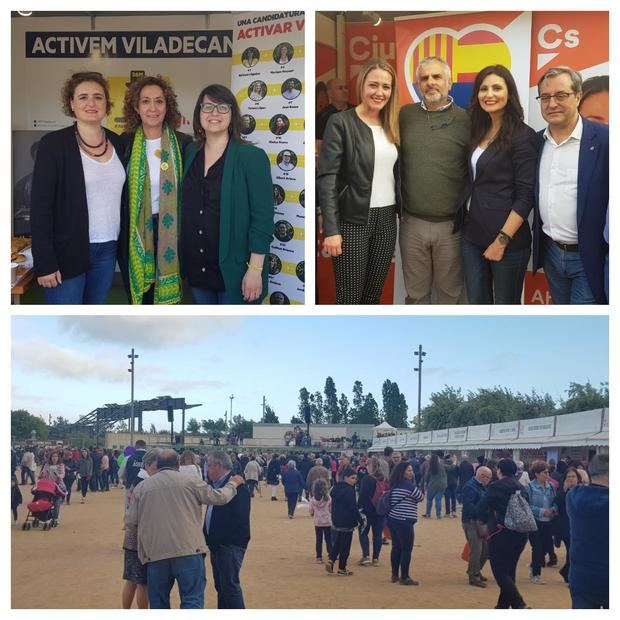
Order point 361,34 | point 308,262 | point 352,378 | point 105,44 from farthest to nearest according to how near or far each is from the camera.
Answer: point 105,44, point 361,34, point 352,378, point 308,262

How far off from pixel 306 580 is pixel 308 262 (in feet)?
5.47

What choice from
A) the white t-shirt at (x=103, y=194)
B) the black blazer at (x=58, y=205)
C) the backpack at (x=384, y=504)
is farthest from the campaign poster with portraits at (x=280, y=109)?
the backpack at (x=384, y=504)

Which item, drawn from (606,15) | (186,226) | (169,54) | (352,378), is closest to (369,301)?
(352,378)

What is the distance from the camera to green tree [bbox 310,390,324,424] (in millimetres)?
4934

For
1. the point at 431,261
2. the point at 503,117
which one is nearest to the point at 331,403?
the point at 431,261

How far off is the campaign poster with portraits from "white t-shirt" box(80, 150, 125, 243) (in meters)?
0.99

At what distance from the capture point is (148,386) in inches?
195

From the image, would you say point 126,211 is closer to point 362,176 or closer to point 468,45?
point 362,176

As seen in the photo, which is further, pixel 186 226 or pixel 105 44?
pixel 105 44

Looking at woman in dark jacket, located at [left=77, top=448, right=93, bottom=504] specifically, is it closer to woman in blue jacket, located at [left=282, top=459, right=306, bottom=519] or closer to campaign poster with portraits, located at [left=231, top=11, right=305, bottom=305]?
woman in blue jacket, located at [left=282, top=459, right=306, bottom=519]

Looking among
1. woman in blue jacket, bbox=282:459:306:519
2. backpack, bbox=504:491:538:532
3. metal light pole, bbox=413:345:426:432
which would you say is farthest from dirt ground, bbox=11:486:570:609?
metal light pole, bbox=413:345:426:432

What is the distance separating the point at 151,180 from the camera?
5.02m

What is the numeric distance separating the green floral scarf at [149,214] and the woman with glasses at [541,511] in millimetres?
2260

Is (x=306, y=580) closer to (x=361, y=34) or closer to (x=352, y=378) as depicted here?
(x=352, y=378)
